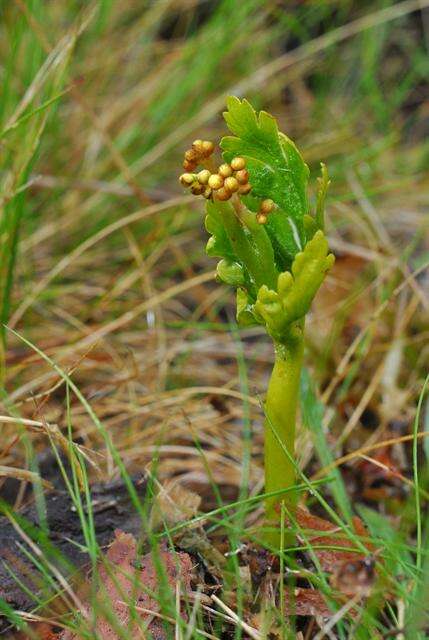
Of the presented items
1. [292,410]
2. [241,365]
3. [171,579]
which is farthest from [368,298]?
[171,579]

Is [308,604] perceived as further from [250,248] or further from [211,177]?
[211,177]

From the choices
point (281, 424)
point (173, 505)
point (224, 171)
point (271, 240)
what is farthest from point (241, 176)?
point (173, 505)

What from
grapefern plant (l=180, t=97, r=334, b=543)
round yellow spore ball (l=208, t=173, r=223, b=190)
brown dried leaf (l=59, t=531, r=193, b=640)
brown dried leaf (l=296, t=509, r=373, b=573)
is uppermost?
round yellow spore ball (l=208, t=173, r=223, b=190)

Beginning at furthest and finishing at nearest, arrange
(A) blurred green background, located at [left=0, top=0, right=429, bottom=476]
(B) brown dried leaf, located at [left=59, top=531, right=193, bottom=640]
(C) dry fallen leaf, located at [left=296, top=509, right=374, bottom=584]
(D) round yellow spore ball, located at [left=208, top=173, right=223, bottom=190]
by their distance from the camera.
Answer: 1. (A) blurred green background, located at [left=0, top=0, right=429, bottom=476]
2. (C) dry fallen leaf, located at [left=296, top=509, right=374, bottom=584]
3. (B) brown dried leaf, located at [left=59, top=531, right=193, bottom=640]
4. (D) round yellow spore ball, located at [left=208, top=173, right=223, bottom=190]

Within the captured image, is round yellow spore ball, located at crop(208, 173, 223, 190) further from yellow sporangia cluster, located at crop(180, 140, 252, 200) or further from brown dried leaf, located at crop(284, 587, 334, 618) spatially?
brown dried leaf, located at crop(284, 587, 334, 618)

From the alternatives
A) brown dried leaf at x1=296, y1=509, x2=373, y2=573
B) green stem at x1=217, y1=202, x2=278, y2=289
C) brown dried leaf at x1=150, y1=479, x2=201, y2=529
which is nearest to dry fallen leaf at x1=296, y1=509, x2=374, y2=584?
brown dried leaf at x1=296, y1=509, x2=373, y2=573

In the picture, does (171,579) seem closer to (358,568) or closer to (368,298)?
(358,568)

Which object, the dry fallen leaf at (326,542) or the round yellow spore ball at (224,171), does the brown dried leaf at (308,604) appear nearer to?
the dry fallen leaf at (326,542)

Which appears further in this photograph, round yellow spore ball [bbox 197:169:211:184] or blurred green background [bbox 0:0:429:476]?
blurred green background [bbox 0:0:429:476]

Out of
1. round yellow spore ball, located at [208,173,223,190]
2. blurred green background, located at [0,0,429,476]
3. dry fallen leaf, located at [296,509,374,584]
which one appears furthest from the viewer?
blurred green background, located at [0,0,429,476]
